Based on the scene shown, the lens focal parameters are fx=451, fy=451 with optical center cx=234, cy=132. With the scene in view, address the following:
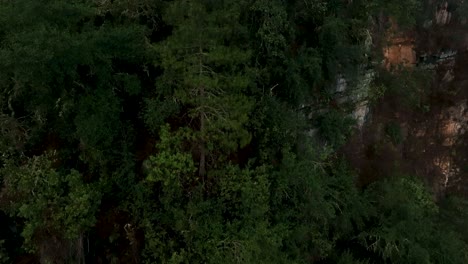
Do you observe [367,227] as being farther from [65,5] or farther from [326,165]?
[65,5]

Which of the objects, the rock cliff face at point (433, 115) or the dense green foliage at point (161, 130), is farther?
the rock cliff face at point (433, 115)

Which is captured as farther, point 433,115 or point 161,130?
point 433,115

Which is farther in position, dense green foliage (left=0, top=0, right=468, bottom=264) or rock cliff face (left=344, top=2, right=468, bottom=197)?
rock cliff face (left=344, top=2, right=468, bottom=197)

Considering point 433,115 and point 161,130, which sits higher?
point 433,115

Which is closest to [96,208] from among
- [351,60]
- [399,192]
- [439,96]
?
[351,60]

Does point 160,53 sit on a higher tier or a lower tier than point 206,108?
higher
